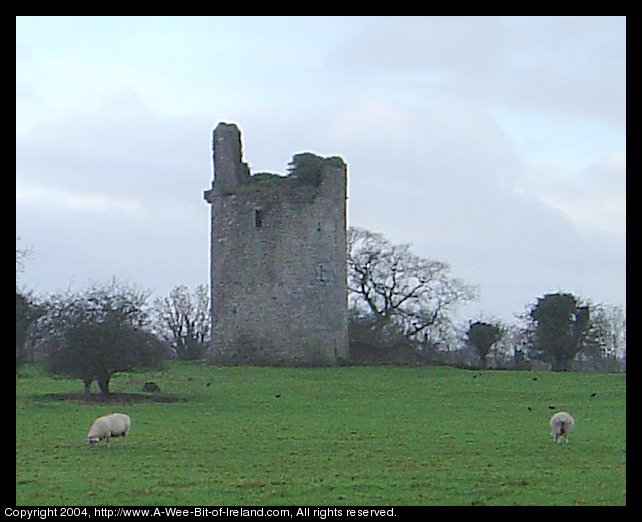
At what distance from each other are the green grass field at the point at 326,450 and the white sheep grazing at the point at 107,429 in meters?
0.17

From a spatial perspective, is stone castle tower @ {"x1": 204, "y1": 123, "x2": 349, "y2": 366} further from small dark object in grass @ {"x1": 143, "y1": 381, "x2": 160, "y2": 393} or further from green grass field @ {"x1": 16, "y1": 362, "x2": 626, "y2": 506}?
small dark object in grass @ {"x1": 143, "y1": 381, "x2": 160, "y2": 393}

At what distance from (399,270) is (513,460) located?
5423 centimetres

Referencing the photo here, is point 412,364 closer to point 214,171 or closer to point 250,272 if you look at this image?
point 250,272

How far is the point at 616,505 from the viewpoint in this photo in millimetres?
11789

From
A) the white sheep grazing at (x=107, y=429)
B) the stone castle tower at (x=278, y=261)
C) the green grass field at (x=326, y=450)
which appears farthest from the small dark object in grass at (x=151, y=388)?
the stone castle tower at (x=278, y=261)

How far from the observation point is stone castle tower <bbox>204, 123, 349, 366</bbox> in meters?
49.0

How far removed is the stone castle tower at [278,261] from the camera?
4903cm

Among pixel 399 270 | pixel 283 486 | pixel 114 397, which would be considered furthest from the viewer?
pixel 399 270

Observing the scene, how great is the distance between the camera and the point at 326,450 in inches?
666

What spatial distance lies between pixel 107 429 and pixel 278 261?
1248 inches

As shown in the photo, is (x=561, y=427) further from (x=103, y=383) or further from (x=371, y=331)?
(x=371, y=331)

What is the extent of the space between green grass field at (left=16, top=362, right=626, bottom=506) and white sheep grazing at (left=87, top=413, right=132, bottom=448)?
173 mm
